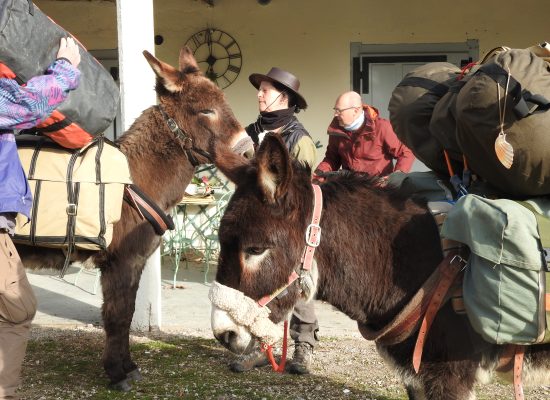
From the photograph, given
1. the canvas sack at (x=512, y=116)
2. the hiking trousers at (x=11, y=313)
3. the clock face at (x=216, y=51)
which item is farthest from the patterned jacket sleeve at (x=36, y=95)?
the clock face at (x=216, y=51)

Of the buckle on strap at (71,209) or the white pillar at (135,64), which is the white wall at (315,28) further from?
the buckle on strap at (71,209)

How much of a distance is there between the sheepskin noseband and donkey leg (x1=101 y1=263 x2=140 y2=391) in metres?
1.80

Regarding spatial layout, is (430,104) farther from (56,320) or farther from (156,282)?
(56,320)

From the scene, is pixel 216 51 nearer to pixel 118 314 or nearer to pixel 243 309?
pixel 118 314

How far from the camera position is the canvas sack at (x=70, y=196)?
3.57m

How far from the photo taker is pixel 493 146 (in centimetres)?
229

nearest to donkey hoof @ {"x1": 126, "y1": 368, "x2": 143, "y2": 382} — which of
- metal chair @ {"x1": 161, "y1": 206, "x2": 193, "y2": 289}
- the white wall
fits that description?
metal chair @ {"x1": 161, "y1": 206, "x2": 193, "y2": 289}

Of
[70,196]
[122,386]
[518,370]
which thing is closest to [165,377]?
[122,386]

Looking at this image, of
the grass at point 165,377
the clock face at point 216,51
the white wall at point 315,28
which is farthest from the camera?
the clock face at point 216,51

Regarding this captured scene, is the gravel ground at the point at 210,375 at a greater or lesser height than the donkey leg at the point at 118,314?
lesser

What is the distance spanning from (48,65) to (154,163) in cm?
114

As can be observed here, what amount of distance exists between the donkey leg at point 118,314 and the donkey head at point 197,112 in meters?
0.90

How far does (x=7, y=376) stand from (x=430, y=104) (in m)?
2.28

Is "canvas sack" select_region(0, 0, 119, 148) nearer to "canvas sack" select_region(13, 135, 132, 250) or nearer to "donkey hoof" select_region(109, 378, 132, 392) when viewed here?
"canvas sack" select_region(13, 135, 132, 250)
